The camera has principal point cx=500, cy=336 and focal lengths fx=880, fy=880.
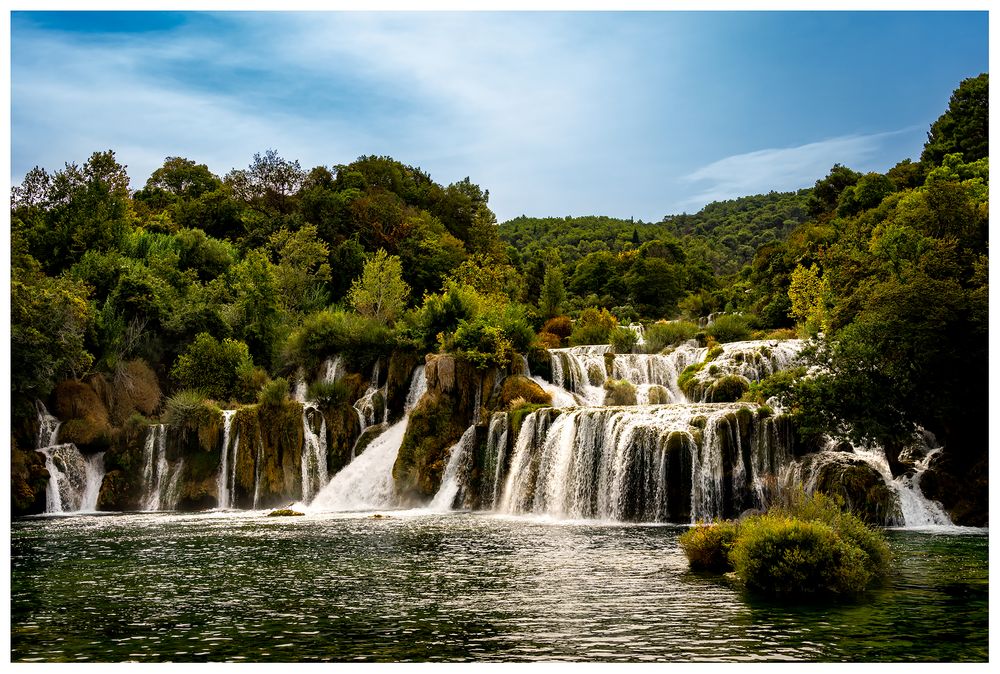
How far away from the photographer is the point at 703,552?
18.5 meters

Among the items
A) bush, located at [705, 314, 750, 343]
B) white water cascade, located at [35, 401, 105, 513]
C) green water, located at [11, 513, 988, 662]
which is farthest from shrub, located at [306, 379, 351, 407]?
bush, located at [705, 314, 750, 343]

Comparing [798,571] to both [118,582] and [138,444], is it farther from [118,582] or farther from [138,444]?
[138,444]

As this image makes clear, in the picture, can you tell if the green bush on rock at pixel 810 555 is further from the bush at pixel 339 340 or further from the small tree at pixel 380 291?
the small tree at pixel 380 291

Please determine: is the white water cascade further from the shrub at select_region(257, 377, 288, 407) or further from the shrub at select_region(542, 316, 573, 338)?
the shrub at select_region(542, 316, 573, 338)

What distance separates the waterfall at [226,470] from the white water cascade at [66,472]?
16.4 feet

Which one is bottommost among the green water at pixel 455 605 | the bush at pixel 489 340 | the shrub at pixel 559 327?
the green water at pixel 455 605

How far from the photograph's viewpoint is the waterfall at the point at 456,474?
36.0m

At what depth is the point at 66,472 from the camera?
121ft

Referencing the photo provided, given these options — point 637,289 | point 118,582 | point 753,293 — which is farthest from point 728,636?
point 637,289

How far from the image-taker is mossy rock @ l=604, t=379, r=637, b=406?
40.3 meters

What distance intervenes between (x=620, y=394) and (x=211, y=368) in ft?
66.2

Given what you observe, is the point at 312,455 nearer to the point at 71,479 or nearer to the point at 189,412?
the point at 189,412

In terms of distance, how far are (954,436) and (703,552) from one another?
12.8 m

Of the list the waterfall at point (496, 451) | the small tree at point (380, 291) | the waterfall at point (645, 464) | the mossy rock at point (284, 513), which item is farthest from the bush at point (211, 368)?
the waterfall at point (645, 464)
